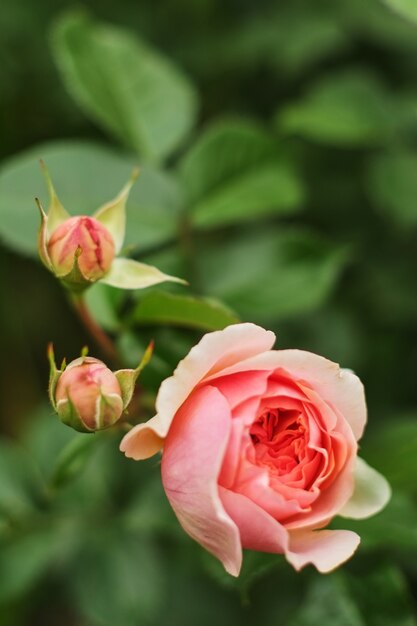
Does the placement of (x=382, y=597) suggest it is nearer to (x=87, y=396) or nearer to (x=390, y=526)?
(x=390, y=526)

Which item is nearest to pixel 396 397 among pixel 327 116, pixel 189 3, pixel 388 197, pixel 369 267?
pixel 369 267

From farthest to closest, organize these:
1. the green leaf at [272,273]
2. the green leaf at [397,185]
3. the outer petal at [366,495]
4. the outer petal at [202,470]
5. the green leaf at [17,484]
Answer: the green leaf at [397,185] < the green leaf at [17,484] < the green leaf at [272,273] < the outer petal at [366,495] < the outer petal at [202,470]

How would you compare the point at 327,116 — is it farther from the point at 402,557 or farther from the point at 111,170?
the point at 402,557

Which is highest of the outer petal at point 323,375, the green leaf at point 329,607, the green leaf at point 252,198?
the outer petal at point 323,375

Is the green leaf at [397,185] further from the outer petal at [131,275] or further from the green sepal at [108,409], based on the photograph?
the green sepal at [108,409]

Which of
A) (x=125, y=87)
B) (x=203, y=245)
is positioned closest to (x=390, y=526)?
(x=203, y=245)

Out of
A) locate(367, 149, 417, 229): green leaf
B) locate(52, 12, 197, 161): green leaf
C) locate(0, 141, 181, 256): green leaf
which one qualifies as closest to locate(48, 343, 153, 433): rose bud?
locate(0, 141, 181, 256): green leaf

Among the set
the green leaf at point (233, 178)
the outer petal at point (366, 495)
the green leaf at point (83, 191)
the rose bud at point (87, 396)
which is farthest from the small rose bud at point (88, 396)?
the green leaf at point (233, 178)
